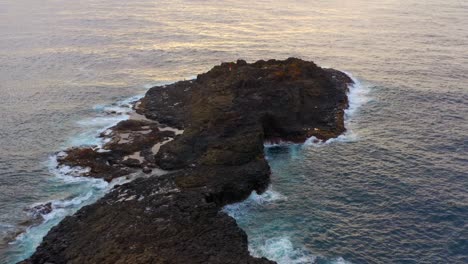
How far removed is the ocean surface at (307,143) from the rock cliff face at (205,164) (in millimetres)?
3590

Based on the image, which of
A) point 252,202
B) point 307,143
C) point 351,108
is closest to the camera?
point 252,202

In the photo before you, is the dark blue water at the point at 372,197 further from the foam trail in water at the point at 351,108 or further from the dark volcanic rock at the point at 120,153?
the dark volcanic rock at the point at 120,153

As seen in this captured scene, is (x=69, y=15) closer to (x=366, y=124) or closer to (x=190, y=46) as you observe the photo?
(x=190, y=46)

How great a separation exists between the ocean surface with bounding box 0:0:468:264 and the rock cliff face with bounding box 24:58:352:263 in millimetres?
3590

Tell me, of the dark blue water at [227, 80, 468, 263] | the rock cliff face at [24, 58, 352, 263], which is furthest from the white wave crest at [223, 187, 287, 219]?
the rock cliff face at [24, 58, 352, 263]

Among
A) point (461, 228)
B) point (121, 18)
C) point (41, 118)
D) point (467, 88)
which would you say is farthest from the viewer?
point (121, 18)

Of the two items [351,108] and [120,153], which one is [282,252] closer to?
[120,153]

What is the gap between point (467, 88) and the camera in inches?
3671

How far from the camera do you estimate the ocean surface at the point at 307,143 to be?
169ft

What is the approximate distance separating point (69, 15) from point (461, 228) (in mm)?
172910

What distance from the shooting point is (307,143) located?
241 ft

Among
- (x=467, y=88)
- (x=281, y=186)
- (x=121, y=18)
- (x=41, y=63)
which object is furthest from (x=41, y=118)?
(x=121, y=18)

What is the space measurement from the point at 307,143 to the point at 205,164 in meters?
19.6

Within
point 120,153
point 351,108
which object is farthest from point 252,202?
point 351,108
